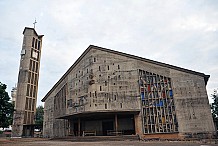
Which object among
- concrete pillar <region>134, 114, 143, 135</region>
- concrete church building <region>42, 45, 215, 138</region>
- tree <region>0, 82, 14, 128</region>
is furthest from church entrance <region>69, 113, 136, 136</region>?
tree <region>0, 82, 14, 128</region>

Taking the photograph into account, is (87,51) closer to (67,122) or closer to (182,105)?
(67,122)

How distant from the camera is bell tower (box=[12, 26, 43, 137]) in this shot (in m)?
43.2

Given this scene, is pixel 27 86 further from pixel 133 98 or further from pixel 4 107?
pixel 133 98

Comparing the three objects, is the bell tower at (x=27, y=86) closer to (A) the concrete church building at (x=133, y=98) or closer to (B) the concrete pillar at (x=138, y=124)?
(A) the concrete church building at (x=133, y=98)

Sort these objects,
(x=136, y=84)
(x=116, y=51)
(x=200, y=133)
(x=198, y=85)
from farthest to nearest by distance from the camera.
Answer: (x=116, y=51), (x=136, y=84), (x=198, y=85), (x=200, y=133)

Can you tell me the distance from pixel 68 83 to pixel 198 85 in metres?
21.8

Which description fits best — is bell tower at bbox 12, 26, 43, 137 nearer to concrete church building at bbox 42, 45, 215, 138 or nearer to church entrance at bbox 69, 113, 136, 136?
concrete church building at bbox 42, 45, 215, 138

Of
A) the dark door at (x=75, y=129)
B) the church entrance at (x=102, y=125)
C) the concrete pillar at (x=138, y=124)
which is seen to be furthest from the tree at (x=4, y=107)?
the concrete pillar at (x=138, y=124)

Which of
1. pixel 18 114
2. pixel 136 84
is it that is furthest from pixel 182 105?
pixel 18 114

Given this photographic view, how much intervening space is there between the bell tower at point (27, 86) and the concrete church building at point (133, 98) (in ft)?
43.5

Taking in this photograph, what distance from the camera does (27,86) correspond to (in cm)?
4559

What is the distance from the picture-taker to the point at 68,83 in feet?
117

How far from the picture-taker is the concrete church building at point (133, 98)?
84.4 ft

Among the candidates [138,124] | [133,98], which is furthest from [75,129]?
[133,98]
